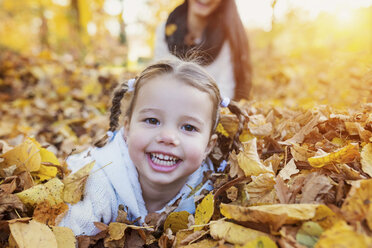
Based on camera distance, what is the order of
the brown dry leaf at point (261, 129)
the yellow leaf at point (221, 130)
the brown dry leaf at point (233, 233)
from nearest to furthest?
the brown dry leaf at point (233, 233) → the brown dry leaf at point (261, 129) → the yellow leaf at point (221, 130)

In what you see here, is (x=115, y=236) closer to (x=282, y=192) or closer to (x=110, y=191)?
(x=110, y=191)

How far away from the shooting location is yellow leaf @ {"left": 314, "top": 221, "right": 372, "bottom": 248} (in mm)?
774

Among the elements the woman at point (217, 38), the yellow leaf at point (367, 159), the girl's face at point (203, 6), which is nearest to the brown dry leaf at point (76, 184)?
the yellow leaf at point (367, 159)

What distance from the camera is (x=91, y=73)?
4.81m

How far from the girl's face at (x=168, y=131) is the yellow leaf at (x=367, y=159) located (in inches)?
26.9

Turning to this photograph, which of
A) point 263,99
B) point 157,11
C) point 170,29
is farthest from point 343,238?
point 157,11

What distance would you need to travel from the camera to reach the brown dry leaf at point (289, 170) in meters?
1.28

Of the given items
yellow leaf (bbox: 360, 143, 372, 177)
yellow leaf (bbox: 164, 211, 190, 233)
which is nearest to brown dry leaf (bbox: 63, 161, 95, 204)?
yellow leaf (bbox: 164, 211, 190, 233)

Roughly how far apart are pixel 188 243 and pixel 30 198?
75 centimetres

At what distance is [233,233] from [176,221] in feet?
1.36

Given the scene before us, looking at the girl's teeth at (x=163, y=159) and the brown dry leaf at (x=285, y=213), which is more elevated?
the girl's teeth at (x=163, y=159)

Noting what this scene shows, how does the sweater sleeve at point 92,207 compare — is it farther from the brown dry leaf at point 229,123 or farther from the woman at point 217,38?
the woman at point 217,38

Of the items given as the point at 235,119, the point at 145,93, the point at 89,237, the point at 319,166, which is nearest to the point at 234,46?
the point at 235,119

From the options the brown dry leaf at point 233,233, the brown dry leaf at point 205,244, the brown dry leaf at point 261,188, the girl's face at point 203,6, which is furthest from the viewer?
the girl's face at point 203,6
